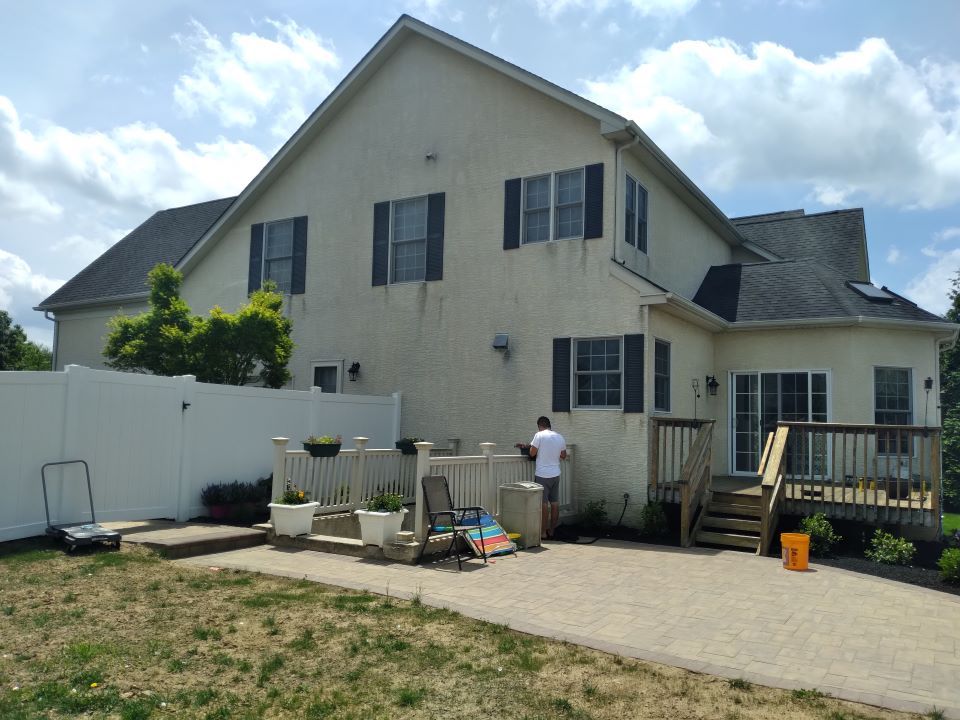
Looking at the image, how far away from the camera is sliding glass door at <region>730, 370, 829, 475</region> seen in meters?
14.0

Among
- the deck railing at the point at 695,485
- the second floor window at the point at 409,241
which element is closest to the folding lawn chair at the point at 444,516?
the deck railing at the point at 695,485

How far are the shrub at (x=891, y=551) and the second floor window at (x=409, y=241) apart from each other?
9.15 m

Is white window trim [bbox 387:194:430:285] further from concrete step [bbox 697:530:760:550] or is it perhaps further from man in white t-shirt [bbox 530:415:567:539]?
concrete step [bbox 697:530:760:550]

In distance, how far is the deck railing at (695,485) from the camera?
36.0 ft

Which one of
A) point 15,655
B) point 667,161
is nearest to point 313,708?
point 15,655

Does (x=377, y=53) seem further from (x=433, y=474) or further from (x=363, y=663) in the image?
(x=363, y=663)

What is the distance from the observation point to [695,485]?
444 inches

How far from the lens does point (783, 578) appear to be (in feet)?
29.0

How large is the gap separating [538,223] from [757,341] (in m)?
4.93

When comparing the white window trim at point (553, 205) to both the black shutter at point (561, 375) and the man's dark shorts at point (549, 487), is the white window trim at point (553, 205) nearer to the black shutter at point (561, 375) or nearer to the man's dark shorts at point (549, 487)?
the black shutter at point (561, 375)

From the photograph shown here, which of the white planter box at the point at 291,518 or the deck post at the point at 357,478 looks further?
the deck post at the point at 357,478

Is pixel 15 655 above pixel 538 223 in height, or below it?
below

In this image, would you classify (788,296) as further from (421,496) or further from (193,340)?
(193,340)

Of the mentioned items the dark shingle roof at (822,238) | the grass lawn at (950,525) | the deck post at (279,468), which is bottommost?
the grass lawn at (950,525)
